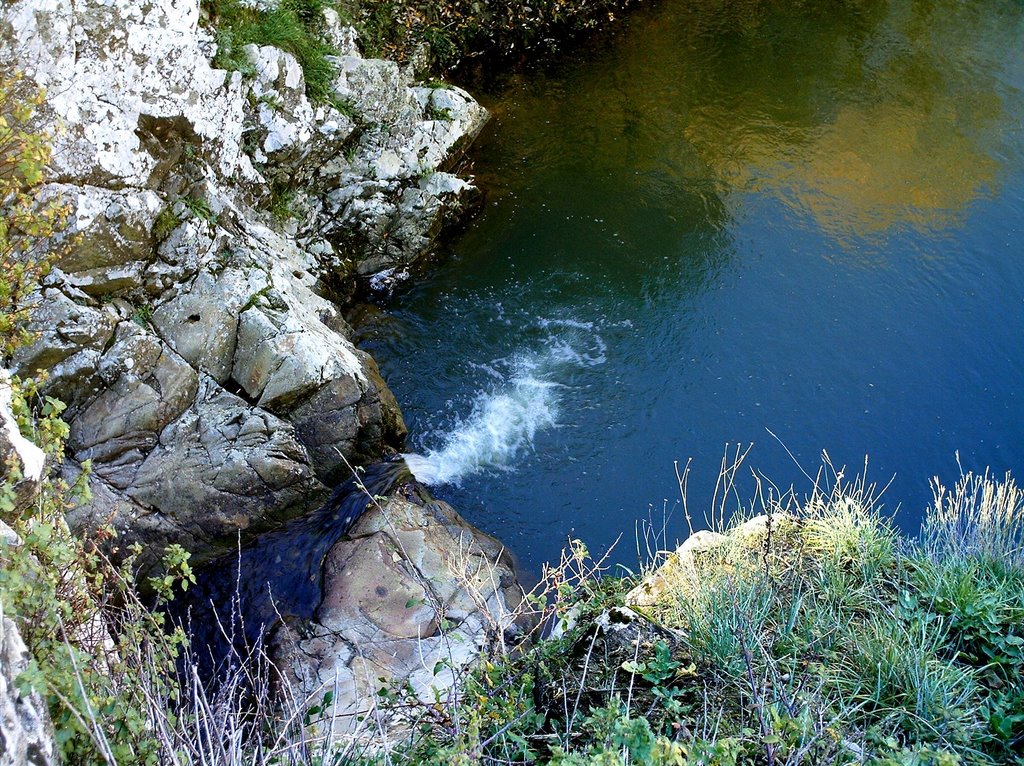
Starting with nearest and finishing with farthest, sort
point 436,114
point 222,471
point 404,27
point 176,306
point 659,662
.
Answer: point 659,662 → point 222,471 → point 176,306 → point 436,114 → point 404,27

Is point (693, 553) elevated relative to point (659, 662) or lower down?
lower down

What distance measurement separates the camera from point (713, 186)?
11469 millimetres

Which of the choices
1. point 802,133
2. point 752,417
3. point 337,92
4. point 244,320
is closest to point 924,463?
point 752,417

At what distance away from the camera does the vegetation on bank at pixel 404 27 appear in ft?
29.5

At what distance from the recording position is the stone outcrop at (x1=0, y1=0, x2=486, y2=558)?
6.77 meters

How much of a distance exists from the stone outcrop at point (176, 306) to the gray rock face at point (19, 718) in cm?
309

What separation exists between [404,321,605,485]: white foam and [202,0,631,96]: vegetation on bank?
4.01m

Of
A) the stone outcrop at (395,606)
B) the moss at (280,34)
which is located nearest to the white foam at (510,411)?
the stone outcrop at (395,606)

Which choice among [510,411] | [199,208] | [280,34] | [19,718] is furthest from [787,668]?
[280,34]

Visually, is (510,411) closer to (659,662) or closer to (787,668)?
(659,662)

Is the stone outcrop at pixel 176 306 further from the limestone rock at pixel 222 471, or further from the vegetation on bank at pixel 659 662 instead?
the vegetation on bank at pixel 659 662

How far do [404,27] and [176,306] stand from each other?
24.4 feet

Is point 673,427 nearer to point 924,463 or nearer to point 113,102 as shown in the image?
point 924,463

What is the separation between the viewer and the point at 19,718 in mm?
2842
